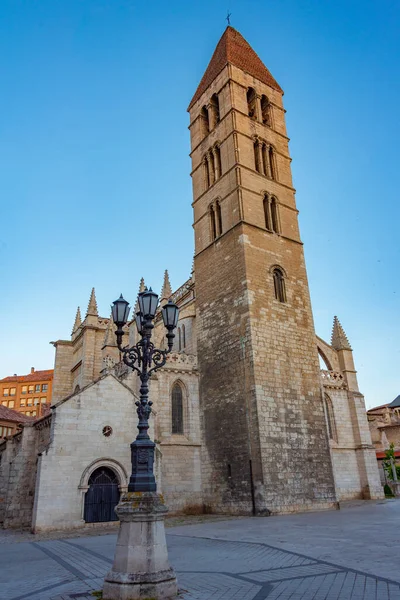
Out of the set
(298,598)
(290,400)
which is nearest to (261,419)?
(290,400)

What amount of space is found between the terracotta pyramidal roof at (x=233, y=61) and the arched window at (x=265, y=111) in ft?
4.15

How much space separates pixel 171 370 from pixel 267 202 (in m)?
10.5

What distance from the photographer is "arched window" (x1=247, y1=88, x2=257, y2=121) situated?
91.6 feet

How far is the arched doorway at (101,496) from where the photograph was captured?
56.6 ft

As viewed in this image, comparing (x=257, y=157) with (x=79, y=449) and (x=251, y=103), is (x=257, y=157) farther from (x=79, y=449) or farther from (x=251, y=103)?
(x=79, y=449)

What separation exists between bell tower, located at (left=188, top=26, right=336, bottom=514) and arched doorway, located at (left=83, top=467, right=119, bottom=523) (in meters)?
4.99

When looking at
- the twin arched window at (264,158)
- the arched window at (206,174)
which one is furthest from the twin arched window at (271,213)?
the arched window at (206,174)

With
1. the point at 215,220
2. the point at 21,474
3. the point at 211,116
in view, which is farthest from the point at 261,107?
the point at 21,474

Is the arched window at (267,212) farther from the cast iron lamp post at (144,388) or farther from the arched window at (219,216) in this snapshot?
the cast iron lamp post at (144,388)

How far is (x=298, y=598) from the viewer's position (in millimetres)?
5426

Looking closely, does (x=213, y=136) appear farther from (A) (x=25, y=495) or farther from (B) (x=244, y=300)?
(A) (x=25, y=495)

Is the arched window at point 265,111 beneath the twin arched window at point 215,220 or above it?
above

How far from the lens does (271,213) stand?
25.2 metres

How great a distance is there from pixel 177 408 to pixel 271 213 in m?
11.6
